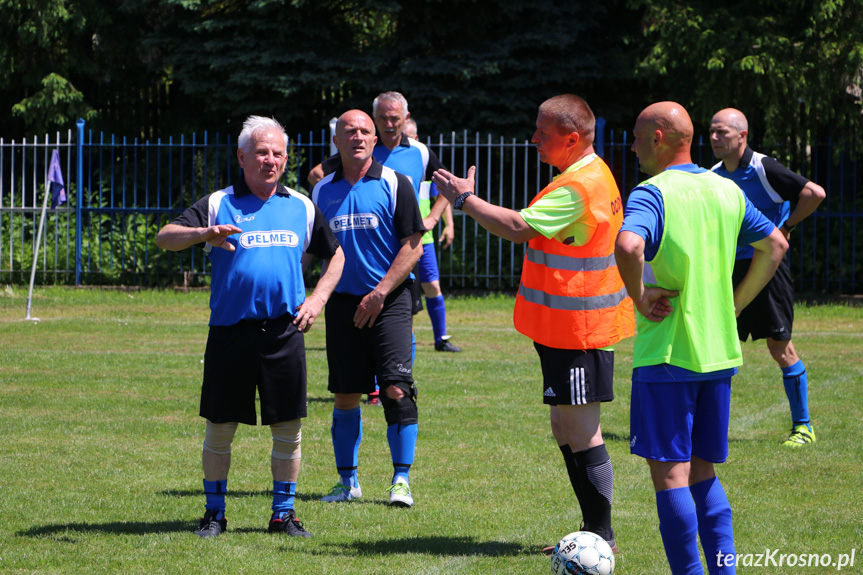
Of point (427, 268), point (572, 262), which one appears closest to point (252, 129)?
point (572, 262)

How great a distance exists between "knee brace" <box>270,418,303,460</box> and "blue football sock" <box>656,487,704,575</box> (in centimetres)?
210

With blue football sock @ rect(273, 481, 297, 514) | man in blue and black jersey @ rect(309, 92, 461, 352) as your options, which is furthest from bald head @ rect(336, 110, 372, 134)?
blue football sock @ rect(273, 481, 297, 514)

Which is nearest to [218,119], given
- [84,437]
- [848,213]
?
[848,213]

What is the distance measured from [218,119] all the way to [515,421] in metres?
14.9

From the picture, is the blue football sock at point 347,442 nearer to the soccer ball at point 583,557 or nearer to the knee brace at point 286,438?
the knee brace at point 286,438

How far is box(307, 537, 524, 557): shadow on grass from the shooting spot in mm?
4941

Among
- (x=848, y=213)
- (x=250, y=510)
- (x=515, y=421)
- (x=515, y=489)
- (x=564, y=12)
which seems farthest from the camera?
(x=564, y=12)

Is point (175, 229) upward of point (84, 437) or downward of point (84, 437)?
upward

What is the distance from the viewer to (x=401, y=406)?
588cm

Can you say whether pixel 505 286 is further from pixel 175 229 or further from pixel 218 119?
pixel 175 229

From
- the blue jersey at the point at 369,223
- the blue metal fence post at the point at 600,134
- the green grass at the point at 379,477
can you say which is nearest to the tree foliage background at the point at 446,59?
the blue metal fence post at the point at 600,134

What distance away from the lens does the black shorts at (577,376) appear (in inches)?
184

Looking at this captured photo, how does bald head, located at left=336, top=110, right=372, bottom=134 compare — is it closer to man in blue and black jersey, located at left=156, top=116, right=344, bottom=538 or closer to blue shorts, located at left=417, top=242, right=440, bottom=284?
man in blue and black jersey, located at left=156, top=116, right=344, bottom=538

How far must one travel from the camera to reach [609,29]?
19.4 meters
